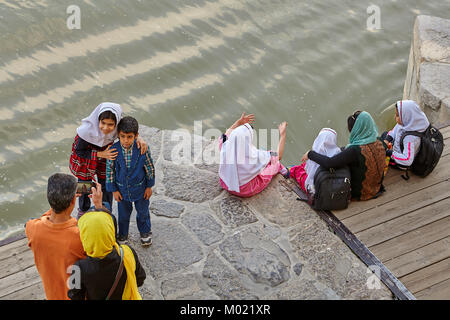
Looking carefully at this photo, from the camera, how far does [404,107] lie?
5281 mm

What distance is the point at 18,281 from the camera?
432 centimetres

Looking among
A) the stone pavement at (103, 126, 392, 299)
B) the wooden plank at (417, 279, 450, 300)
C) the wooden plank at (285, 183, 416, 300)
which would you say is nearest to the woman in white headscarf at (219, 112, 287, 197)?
the stone pavement at (103, 126, 392, 299)

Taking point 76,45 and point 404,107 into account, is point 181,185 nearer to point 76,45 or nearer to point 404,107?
point 404,107

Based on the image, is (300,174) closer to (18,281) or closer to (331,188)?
(331,188)

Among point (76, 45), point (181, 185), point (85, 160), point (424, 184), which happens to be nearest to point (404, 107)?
point (424, 184)

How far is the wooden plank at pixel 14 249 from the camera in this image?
453 centimetres

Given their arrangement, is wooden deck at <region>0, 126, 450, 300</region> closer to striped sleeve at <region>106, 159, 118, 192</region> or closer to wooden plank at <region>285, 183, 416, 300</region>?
wooden plank at <region>285, 183, 416, 300</region>

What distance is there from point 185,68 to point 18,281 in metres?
4.81

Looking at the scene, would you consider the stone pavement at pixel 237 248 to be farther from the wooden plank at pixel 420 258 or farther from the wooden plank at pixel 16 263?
the wooden plank at pixel 16 263

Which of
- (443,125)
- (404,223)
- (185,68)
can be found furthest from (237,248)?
(185,68)

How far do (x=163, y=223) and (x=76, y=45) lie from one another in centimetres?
446

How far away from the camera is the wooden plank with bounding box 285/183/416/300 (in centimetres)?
439

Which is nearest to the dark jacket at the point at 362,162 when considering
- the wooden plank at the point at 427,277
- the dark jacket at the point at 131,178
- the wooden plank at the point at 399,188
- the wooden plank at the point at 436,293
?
the wooden plank at the point at 399,188
